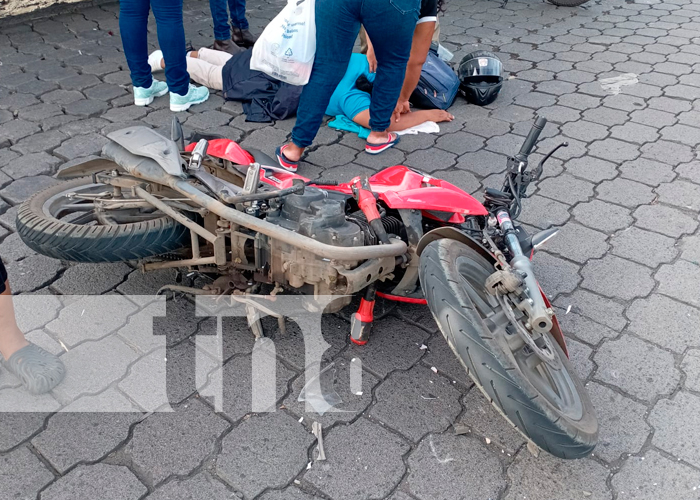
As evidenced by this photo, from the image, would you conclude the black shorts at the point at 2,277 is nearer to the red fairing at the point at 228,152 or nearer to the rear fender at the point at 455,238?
the red fairing at the point at 228,152

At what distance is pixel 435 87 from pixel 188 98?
1.97 meters

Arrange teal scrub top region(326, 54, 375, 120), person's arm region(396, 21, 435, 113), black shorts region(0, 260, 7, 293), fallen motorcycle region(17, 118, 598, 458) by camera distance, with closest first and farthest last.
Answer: fallen motorcycle region(17, 118, 598, 458) → black shorts region(0, 260, 7, 293) → person's arm region(396, 21, 435, 113) → teal scrub top region(326, 54, 375, 120)

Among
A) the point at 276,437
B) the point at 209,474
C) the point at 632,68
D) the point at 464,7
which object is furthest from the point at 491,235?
the point at 464,7

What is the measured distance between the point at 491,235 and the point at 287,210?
85 cm

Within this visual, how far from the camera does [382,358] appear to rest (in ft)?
8.70

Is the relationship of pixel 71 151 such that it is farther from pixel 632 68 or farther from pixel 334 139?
pixel 632 68

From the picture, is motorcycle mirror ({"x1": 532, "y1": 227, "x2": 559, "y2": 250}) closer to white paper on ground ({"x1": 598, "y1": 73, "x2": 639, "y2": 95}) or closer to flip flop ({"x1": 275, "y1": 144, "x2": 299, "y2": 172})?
flip flop ({"x1": 275, "y1": 144, "x2": 299, "y2": 172})

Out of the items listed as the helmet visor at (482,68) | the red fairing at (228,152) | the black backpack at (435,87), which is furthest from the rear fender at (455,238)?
the helmet visor at (482,68)

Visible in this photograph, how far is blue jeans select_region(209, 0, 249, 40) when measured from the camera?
18.8ft

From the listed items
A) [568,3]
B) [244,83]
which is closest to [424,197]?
[244,83]

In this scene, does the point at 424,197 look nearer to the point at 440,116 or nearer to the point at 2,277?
the point at 2,277

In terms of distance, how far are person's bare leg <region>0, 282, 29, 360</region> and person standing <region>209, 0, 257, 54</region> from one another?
153 inches

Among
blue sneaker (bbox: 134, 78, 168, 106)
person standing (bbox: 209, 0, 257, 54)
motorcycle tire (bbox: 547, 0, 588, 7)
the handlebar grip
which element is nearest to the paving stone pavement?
blue sneaker (bbox: 134, 78, 168, 106)

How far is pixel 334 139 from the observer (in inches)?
181
